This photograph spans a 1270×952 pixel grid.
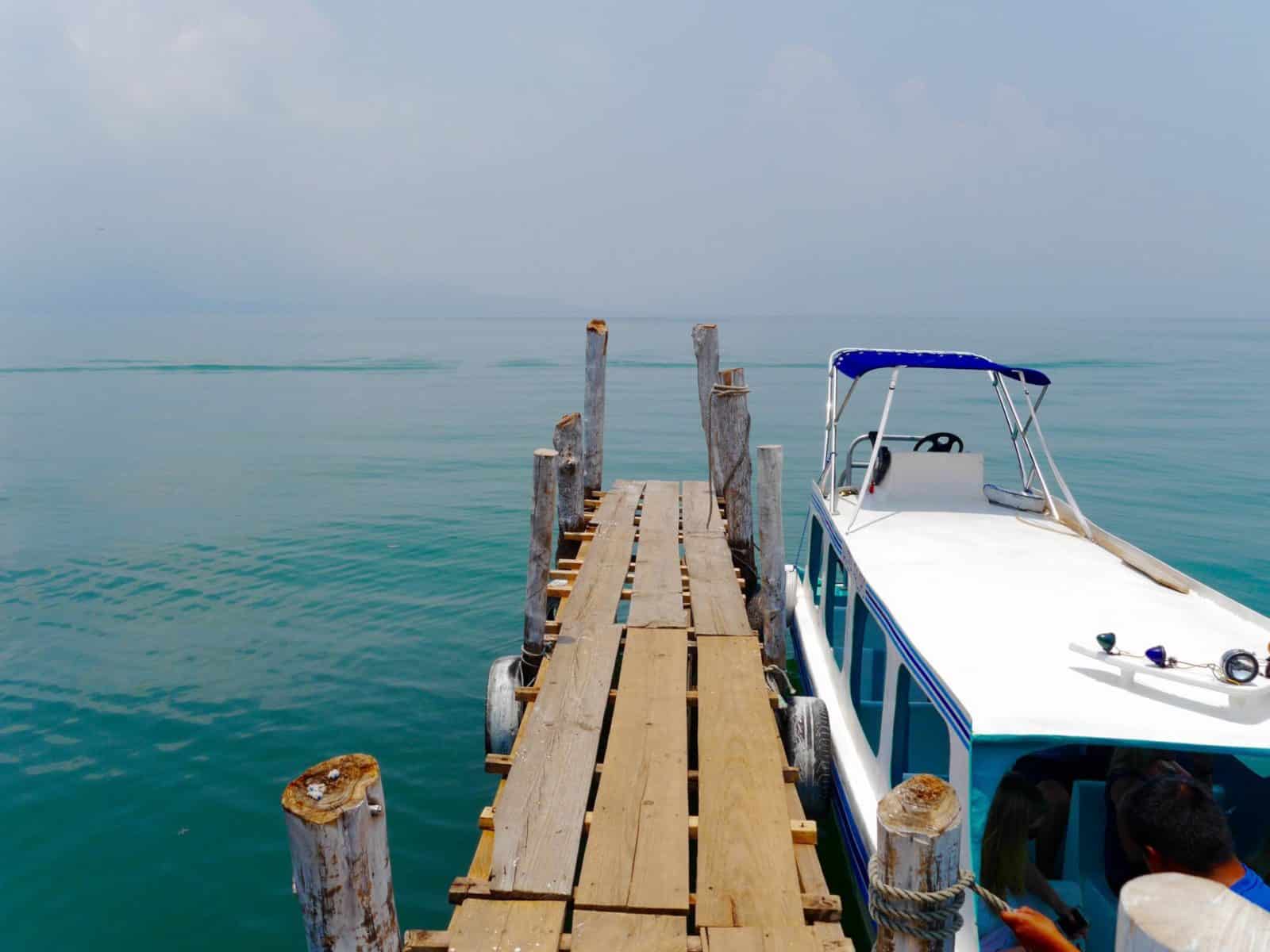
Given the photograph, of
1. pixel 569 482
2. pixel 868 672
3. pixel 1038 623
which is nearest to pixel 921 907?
pixel 1038 623

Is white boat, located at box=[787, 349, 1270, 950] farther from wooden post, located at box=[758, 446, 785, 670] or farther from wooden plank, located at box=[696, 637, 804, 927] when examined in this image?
wooden plank, located at box=[696, 637, 804, 927]

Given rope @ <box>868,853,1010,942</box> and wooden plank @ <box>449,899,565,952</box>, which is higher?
rope @ <box>868,853,1010,942</box>

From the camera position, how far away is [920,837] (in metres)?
2.70

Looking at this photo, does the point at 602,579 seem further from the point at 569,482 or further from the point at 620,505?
the point at 620,505

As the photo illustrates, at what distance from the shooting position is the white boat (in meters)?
4.12

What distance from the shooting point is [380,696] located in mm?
9969

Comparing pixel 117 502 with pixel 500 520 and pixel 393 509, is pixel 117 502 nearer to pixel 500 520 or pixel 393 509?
pixel 393 509

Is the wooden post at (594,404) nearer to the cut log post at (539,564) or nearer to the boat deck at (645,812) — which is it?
the cut log post at (539,564)

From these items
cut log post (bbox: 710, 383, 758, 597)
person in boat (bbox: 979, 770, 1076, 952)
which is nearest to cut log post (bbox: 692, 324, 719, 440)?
cut log post (bbox: 710, 383, 758, 597)

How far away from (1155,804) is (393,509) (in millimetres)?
17430

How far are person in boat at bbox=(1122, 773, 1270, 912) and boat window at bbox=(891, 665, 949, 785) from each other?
2.49 m

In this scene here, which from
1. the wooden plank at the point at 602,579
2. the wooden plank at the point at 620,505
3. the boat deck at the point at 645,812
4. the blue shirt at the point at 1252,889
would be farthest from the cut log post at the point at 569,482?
the blue shirt at the point at 1252,889

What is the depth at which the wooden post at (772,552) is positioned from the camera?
8.12 metres

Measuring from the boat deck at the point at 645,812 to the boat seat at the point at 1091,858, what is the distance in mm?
1567
